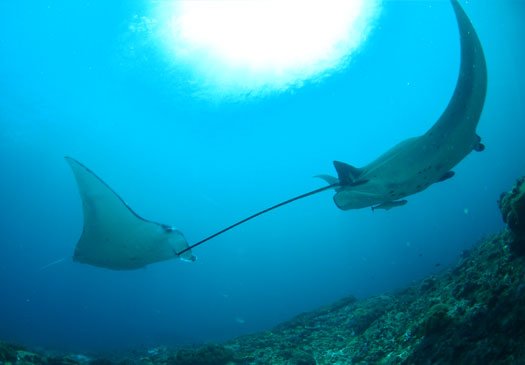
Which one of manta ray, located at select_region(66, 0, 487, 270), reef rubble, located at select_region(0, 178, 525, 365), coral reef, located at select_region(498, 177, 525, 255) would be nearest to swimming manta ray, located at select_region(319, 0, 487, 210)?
manta ray, located at select_region(66, 0, 487, 270)

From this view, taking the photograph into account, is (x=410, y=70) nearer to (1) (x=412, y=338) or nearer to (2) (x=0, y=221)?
(1) (x=412, y=338)

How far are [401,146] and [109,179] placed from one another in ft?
134

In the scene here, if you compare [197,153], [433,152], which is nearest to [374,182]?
[433,152]

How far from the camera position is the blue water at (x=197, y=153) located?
22.8 m

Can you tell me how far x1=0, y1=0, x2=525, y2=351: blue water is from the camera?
22812 mm

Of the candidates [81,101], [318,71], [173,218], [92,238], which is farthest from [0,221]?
[92,238]

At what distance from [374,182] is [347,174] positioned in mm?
347

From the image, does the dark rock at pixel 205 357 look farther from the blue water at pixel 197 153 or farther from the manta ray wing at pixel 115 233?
the blue water at pixel 197 153

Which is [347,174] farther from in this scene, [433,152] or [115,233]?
[115,233]

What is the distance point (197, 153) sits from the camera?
38906mm

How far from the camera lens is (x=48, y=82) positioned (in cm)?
2386

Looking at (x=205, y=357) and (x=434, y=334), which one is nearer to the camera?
(x=434, y=334)

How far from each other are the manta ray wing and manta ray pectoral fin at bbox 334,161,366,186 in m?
2.53

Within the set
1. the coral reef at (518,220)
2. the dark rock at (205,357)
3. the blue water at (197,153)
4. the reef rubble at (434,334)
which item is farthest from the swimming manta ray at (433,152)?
the blue water at (197,153)
